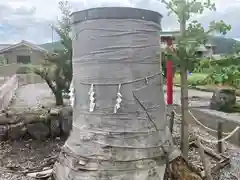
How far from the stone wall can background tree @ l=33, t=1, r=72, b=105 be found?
2.70 m

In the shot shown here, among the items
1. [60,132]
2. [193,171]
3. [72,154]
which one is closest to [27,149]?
[60,132]

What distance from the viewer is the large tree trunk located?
2.36m

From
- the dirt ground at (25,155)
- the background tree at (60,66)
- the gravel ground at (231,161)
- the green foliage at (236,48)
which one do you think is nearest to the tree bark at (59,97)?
the background tree at (60,66)

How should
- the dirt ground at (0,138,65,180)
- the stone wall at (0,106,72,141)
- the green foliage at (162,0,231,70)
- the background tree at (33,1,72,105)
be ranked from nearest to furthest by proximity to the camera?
the green foliage at (162,0,231,70) < the dirt ground at (0,138,65,180) < the stone wall at (0,106,72,141) < the background tree at (33,1,72,105)

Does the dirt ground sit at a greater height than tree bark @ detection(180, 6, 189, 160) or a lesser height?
lesser

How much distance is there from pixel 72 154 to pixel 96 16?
1192mm

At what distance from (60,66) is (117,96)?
6213mm

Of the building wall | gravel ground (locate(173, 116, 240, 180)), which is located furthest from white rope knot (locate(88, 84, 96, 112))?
the building wall

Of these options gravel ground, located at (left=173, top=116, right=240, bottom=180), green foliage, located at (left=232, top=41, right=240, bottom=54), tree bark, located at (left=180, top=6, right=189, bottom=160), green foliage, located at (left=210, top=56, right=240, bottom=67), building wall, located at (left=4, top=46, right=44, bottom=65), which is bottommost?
gravel ground, located at (left=173, top=116, right=240, bottom=180)

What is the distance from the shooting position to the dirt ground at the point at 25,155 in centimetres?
386

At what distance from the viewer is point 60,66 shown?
8305 millimetres

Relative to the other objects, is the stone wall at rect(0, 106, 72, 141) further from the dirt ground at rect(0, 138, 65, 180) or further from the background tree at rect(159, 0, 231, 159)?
the background tree at rect(159, 0, 231, 159)

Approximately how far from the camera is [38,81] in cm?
1809

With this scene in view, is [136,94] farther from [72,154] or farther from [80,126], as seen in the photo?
[72,154]
